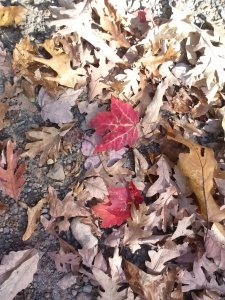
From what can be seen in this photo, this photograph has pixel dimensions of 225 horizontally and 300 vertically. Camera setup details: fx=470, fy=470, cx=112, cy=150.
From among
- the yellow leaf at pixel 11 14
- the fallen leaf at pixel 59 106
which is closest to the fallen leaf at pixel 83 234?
the fallen leaf at pixel 59 106

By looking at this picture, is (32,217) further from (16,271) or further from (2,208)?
(16,271)

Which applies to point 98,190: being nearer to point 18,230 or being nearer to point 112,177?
point 112,177

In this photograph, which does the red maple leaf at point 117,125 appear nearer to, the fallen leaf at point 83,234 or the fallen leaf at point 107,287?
the fallen leaf at point 83,234

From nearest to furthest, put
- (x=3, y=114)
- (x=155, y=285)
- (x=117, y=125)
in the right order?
(x=155, y=285) < (x=117, y=125) < (x=3, y=114)

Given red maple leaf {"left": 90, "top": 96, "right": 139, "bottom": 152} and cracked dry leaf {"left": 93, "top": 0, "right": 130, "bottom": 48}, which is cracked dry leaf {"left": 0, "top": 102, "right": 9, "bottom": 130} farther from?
cracked dry leaf {"left": 93, "top": 0, "right": 130, "bottom": 48}

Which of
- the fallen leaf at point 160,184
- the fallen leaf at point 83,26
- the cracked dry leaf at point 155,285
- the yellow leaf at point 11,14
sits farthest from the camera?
the yellow leaf at point 11,14

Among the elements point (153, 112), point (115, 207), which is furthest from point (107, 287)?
point (153, 112)
